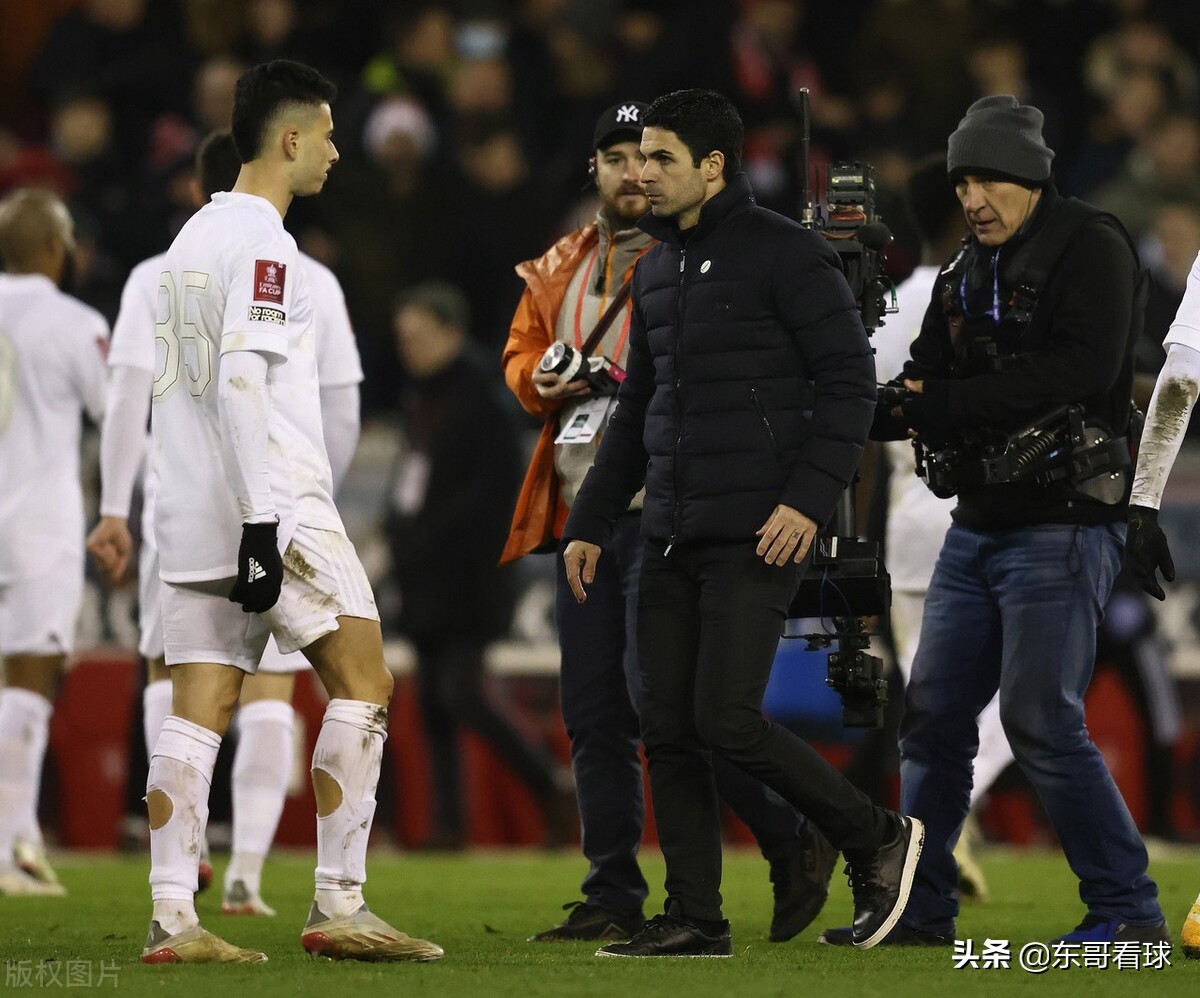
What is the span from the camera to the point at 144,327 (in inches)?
293

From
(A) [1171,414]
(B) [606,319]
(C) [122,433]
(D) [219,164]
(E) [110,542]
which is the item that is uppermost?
(D) [219,164]

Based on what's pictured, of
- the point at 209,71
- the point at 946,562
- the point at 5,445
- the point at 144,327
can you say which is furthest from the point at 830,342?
the point at 209,71

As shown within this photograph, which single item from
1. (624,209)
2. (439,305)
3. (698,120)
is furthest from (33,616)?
(698,120)

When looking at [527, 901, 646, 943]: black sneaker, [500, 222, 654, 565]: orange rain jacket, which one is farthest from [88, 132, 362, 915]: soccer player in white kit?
[527, 901, 646, 943]: black sneaker

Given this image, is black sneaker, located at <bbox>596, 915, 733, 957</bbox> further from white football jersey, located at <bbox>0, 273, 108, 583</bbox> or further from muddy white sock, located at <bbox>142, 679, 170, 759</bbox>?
white football jersey, located at <bbox>0, 273, 108, 583</bbox>

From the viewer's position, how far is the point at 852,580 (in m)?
5.78

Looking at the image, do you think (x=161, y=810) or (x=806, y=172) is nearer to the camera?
(x=161, y=810)

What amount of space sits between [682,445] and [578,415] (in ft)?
3.20

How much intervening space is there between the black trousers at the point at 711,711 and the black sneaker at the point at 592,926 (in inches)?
28.1

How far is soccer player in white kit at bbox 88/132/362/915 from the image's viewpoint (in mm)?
7188

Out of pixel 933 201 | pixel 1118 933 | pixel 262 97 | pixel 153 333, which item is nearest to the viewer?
pixel 262 97

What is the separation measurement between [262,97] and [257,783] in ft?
9.25

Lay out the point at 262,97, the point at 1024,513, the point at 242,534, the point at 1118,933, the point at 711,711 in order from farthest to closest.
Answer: the point at 1024,513
the point at 1118,933
the point at 262,97
the point at 711,711
the point at 242,534

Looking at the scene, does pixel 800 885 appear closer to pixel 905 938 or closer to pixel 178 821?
pixel 905 938
